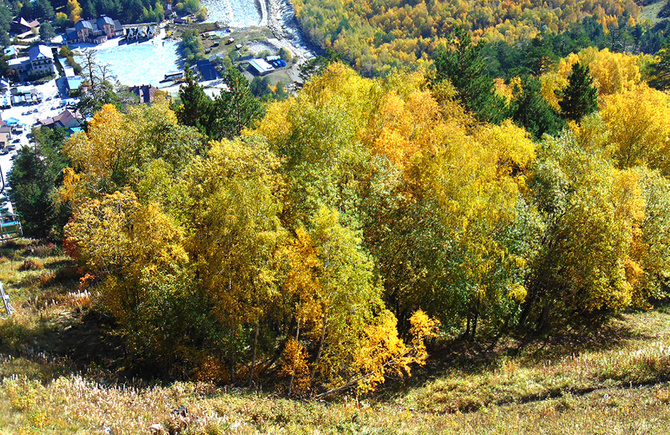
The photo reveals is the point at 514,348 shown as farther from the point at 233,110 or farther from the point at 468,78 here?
the point at 233,110

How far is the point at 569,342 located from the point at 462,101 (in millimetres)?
28367

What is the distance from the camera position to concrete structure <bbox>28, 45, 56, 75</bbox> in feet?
624

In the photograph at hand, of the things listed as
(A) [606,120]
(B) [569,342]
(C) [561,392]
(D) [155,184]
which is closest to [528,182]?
(B) [569,342]

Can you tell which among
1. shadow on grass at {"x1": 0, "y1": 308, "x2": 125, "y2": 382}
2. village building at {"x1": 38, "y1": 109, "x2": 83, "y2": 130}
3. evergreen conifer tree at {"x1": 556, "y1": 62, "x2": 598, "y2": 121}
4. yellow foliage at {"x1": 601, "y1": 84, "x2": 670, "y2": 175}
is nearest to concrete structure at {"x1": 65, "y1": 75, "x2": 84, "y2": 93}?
village building at {"x1": 38, "y1": 109, "x2": 83, "y2": 130}

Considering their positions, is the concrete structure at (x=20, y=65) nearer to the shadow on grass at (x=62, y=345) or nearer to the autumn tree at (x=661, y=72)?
the shadow on grass at (x=62, y=345)

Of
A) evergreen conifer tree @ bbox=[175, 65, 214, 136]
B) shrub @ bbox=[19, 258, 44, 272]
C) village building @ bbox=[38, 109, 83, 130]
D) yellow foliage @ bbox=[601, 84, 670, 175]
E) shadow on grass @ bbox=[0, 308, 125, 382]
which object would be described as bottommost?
village building @ bbox=[38, 109, 83, 130]

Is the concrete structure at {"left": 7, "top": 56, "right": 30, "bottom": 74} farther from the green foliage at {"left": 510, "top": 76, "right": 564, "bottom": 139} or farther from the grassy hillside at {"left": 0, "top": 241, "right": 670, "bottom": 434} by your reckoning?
the green foliage at {"left": 510, "top": 76, "right": 564, "bottom": 139}

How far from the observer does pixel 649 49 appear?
13625 cm

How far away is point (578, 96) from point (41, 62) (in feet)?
681

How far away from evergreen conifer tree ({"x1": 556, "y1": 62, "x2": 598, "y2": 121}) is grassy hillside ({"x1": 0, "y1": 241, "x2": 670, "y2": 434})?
100 ft

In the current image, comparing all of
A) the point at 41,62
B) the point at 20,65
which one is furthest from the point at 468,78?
the point at 20,65

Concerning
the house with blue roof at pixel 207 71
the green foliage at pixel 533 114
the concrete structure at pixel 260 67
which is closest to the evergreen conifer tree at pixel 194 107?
the green foliage at pixel 533 114

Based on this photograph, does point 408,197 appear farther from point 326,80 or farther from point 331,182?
point 326,80

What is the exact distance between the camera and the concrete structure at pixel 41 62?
190 meters
